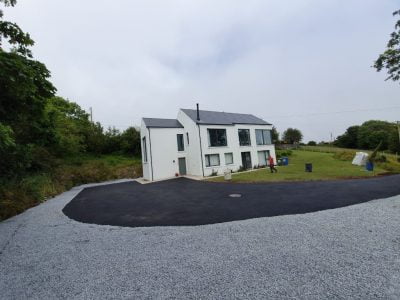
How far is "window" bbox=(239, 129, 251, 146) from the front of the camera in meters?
26.1

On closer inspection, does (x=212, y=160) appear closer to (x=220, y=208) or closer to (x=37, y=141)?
(x=220, y=208)

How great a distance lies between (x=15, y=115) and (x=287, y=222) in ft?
33.4

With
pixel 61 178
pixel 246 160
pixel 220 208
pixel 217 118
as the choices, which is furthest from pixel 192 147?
pixel 220 208

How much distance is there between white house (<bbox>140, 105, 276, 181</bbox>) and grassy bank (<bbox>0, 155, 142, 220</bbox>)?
519 cm

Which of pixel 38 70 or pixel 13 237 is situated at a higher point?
pixel 38 70

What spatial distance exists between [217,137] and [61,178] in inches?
683

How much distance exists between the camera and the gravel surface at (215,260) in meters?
3.18

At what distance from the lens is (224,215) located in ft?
24.1

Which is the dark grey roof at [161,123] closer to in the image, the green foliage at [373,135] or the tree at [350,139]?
the green foliage at [373,135]

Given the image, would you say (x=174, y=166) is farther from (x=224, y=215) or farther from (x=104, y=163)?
(x=224, y=215)

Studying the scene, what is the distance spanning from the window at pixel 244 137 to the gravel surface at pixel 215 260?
1977 cm

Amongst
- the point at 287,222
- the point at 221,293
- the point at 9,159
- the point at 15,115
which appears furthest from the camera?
the point at 9,159

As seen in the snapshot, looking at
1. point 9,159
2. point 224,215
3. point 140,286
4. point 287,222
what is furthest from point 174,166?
point 140,286

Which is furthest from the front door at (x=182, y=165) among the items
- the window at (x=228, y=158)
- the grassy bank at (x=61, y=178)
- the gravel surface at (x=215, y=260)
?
the gravel surface at (x=215, y=260)
